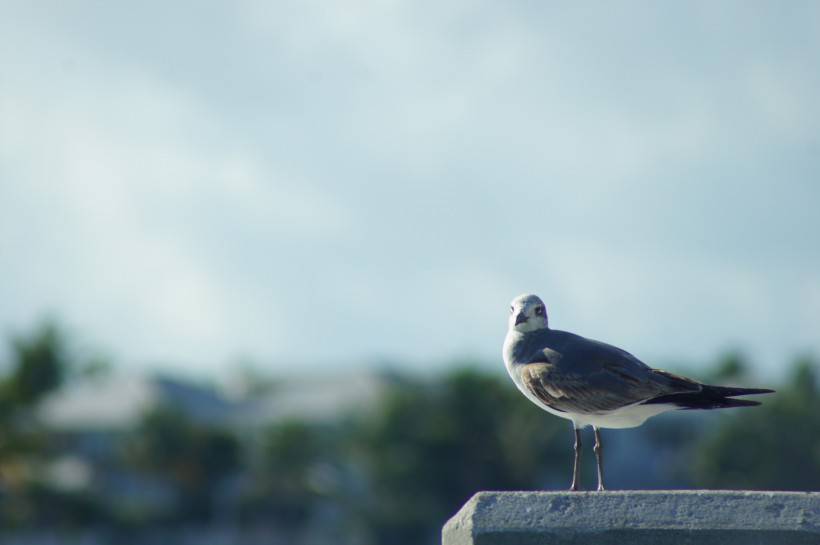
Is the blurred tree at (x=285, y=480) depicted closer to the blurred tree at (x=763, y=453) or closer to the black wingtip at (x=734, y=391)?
the blurred tree at (x=763, y=453)

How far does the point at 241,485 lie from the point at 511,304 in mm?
64080

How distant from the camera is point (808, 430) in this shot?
80688mm

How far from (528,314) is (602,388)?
76 cm

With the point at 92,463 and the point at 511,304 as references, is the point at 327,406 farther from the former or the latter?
the point at 511,304

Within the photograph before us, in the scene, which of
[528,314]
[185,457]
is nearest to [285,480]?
[185,457]

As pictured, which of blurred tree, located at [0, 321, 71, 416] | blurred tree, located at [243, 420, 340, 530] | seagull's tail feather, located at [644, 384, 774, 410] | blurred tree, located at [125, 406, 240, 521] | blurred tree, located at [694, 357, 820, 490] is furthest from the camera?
blurred tree, located at [694, 357, 820, 490]

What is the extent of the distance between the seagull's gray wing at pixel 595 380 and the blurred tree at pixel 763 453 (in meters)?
71.9

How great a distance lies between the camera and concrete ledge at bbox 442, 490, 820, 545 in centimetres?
671

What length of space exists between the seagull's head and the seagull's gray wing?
0.95 feet

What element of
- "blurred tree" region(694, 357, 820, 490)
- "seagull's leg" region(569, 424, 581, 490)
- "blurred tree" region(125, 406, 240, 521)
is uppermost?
"seagull's leg" region(569, 424, 581, 490)

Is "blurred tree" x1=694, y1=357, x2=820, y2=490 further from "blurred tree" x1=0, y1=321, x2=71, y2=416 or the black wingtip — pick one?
the black wingtip

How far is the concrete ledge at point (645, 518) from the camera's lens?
671 cm

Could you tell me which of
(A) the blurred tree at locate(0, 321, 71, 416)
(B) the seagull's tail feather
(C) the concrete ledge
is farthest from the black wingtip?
(A) the blurred tree at locate(0, 321, 71, 416)

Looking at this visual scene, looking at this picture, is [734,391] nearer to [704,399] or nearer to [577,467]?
[704,399]
